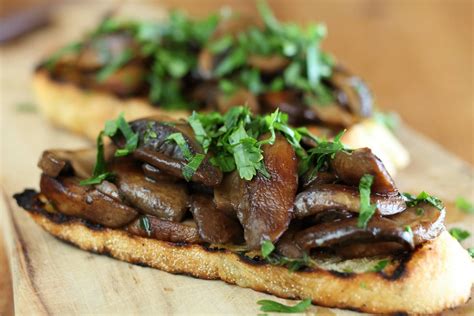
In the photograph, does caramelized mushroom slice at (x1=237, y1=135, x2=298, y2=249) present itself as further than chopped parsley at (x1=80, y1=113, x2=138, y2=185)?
No

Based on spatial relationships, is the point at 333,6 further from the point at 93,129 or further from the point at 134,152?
the point at 134,152

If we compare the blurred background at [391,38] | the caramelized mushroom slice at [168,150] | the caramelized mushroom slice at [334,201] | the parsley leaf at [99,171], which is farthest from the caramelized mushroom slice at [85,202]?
the blurred background at [391,38]

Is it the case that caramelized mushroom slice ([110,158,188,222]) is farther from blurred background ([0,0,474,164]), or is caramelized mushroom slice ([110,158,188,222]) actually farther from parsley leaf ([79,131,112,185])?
blurred background ([0,0,474,164])

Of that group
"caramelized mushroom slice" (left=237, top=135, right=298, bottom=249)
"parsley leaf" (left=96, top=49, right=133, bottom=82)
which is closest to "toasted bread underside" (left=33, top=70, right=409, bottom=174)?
"parsley leaf" (left=96, top=49, right=133, bottom=82)

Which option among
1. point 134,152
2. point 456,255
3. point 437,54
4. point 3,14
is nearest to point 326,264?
point 456,255

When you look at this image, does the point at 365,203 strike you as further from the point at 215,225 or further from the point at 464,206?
the point at 464,206
